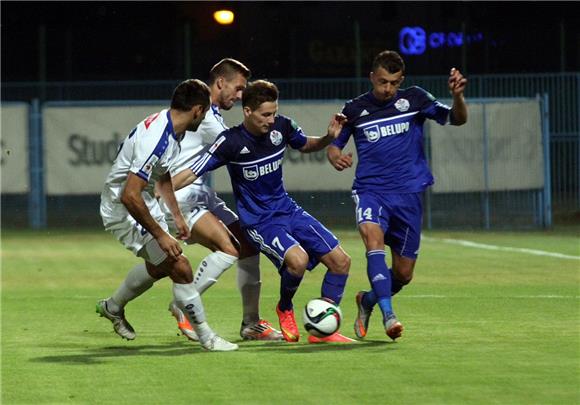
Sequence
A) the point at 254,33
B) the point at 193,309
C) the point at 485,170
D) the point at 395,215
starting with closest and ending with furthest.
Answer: the point at 193,309, the point at 395,215, the point at 485,170, the point at 254,33

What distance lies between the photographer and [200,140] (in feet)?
36.4

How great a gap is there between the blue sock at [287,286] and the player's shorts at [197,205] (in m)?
0.92

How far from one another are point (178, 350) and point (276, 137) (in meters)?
1.73

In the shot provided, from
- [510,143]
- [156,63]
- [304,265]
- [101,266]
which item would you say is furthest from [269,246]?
[156,63]

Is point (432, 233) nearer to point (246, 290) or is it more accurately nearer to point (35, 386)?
point (246, 290)

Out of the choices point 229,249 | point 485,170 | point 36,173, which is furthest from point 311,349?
point 36,173

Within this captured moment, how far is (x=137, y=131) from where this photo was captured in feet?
31.2

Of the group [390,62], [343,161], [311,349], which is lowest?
[311,349]

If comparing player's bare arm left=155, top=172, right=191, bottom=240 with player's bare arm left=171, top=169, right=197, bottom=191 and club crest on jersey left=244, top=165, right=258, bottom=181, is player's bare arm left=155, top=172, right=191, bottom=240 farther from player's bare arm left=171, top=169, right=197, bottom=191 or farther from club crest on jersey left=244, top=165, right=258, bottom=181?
club crest on jersey left=244, top=165, right=258, bottom=181

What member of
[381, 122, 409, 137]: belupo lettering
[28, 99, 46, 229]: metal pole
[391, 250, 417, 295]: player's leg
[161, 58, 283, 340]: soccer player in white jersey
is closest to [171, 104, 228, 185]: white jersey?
[161, 58, 283, 340]: soccer player in white jersey

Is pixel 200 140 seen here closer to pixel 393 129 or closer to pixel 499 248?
pixel 393 129

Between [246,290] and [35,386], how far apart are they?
2888 millimetres

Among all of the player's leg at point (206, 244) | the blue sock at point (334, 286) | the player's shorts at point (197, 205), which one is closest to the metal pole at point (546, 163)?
the player's shorts at point (197, 205)

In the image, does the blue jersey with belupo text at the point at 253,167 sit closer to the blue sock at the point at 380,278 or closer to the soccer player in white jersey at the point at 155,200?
the soccer player in white jersey at the point at 155,200
